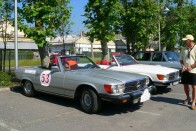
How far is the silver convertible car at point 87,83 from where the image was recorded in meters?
6.56

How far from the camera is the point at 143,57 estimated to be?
13875 millimetres

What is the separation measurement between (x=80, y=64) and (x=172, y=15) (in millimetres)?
17875

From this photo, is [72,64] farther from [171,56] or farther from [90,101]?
[171,56]

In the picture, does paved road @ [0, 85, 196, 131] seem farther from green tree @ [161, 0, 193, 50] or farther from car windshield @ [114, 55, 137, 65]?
green tree @ [161, 0, 193, 50]

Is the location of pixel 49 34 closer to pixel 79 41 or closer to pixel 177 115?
pixel 177 115

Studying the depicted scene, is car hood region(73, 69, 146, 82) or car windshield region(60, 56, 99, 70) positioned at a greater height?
car windshield region(60, 56, 99, 70)

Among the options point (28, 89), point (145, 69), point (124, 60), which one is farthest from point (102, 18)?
point (28, 89)

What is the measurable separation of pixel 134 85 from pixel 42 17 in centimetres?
596

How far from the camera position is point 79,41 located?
74125mm

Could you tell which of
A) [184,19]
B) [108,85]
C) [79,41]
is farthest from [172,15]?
[79,41]

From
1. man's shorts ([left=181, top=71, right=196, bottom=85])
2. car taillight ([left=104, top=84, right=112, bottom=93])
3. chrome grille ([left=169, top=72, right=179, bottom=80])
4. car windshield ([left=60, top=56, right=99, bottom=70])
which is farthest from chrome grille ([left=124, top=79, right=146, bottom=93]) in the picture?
chrome grille ([left=169, top=72, right=179, bottom=80])

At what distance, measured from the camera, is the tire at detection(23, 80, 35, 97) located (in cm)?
882

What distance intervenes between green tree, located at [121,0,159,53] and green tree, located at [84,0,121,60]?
2.57 metres

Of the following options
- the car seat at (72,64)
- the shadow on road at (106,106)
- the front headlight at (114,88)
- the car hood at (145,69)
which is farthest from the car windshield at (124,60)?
the front headlight at (114,88)
